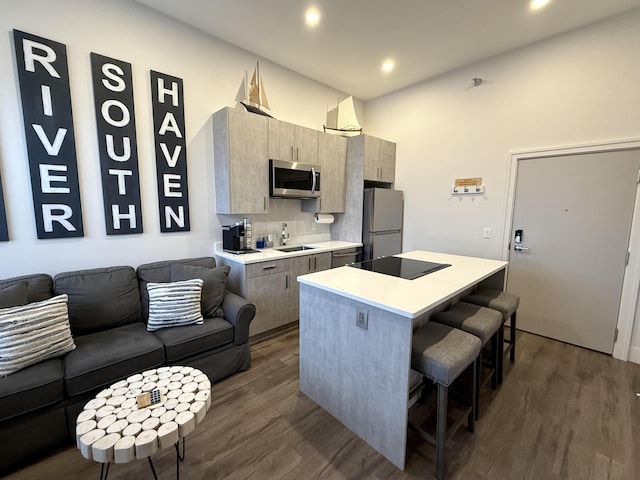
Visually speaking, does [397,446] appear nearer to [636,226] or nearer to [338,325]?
[338,325]

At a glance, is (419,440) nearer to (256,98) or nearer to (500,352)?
(500,352)

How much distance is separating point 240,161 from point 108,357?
2.02 m

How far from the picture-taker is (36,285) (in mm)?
1987

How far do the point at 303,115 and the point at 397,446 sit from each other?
12.3 feet

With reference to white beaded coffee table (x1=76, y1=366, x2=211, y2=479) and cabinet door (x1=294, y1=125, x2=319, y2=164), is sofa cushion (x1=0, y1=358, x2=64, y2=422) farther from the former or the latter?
cabinet door (x1=294, y1=125, x2=319, y2=164)

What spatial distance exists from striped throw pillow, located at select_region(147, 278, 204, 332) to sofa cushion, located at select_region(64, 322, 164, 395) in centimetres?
13

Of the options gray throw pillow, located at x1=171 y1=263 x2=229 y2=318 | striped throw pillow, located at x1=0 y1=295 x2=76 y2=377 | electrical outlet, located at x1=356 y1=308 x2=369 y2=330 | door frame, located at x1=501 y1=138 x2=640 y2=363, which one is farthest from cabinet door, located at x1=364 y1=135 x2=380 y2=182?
striped throw pillow, located at x1=0 y1=295 x2=76 y2=377

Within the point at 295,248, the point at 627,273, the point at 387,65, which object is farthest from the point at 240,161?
the point at 627,273

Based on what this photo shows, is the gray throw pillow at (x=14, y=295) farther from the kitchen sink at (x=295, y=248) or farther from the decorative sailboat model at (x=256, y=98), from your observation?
the decorative sailboat model at (x=256, y=98)

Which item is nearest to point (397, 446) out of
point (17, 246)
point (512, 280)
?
point (512, 280)

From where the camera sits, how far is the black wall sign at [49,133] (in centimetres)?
205

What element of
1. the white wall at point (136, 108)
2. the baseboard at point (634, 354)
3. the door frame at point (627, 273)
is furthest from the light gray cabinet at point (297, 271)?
the baseboard at point (634, 354)

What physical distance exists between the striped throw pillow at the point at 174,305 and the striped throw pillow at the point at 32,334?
19.6 inches

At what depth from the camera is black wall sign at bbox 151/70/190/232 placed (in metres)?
2.65
